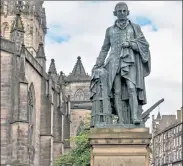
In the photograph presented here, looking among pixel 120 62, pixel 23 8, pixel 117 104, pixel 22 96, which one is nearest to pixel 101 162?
pixel 117 104

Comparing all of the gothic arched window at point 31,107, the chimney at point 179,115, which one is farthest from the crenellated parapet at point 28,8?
the gothic arched window at point 31,107

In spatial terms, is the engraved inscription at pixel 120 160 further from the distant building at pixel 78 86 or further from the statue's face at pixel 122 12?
the distant building at pixel 78 86

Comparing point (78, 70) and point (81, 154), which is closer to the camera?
point (81, 154)

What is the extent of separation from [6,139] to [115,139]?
29.5 m

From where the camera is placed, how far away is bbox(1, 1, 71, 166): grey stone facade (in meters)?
36.7

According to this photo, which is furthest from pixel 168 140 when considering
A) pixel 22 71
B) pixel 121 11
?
pixel 121 11

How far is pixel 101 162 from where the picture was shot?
27.8 feet

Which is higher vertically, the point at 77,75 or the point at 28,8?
the point at 28,8

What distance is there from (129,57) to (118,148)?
5.25 ft

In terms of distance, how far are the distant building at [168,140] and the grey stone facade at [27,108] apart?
41.0 m

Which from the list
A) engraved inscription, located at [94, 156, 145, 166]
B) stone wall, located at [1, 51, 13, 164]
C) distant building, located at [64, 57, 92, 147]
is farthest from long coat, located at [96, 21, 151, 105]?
distant building, located at [64, 57, 92, 147]

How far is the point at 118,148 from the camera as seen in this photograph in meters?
8.51

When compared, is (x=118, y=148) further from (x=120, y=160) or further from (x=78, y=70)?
(x=78, y=70)

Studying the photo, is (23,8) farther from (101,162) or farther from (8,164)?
(101,162)
